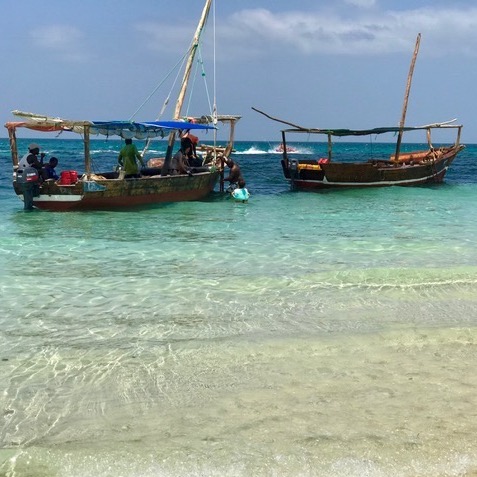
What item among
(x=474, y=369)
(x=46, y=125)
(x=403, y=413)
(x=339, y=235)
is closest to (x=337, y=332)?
(x=474, y=369)

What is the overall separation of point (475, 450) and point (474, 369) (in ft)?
4.66

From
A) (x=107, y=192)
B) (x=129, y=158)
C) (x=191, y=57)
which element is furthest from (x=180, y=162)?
(x=191, y=57)

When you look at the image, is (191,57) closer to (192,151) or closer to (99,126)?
(192,151)

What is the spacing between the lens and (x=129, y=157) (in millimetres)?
15828

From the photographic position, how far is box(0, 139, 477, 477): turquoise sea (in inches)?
136

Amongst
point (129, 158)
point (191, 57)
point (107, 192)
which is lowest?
point (107, 192)

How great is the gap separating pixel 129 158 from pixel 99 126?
118cm

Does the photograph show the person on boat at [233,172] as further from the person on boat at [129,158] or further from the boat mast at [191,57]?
the person on boat at [129,158]

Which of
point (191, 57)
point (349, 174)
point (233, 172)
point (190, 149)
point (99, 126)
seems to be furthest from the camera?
point (349, 174)

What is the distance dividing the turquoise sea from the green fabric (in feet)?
17.1

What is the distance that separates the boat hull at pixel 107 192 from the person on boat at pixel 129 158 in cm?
35

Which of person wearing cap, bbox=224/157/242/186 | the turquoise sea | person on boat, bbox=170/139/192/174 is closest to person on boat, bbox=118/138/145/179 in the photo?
person on boat, bbox=170/139/192/174

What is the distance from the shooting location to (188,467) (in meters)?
3.33

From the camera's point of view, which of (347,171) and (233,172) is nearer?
(233,172)
